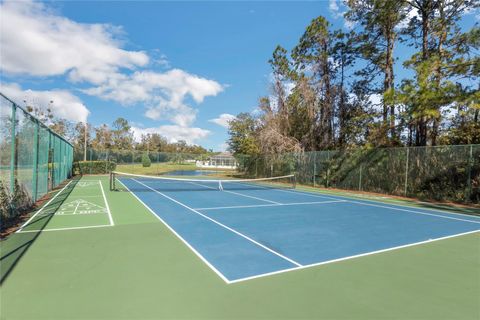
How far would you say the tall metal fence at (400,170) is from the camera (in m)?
13.0

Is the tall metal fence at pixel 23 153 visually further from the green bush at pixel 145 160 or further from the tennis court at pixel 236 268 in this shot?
the green bush at pixel 145 160

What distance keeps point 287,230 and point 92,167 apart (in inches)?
1004

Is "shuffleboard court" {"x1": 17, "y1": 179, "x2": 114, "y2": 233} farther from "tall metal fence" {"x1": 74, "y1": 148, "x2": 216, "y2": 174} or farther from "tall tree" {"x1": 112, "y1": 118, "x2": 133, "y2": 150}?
"tall tree" {"x1": 112, "y1": 118, "x2": 133, "y2": 150}

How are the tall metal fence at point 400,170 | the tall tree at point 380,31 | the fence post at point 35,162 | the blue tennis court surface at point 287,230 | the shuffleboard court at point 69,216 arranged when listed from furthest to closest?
the tall tree at point 380,31 → the tall metal fence at point 400,170 → the fence post at point 35,162 → the shuffleboard court at point 69,216 → the blue tennis court surface at point 287,230

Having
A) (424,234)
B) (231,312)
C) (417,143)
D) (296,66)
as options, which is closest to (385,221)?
(424,234)

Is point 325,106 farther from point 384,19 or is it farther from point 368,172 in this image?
point 368,172

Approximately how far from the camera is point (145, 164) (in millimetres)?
34531

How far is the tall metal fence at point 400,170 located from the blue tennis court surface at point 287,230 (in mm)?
4032

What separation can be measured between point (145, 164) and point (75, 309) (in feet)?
108

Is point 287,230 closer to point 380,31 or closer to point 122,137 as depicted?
point 380,31

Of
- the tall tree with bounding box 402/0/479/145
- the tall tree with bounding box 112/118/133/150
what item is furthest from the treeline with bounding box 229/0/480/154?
the tall tree with bounding box 112/118/133/150

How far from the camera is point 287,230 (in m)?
6.75

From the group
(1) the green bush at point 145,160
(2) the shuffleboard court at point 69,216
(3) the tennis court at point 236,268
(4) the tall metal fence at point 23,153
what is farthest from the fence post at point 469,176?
(1) the green bush at point 145,160

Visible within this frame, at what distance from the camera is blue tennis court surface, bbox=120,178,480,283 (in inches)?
187
